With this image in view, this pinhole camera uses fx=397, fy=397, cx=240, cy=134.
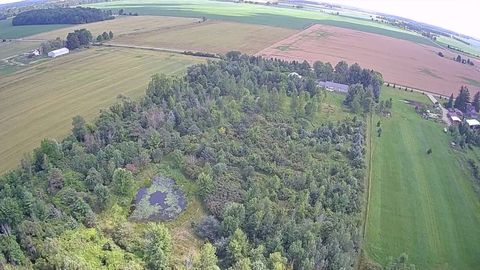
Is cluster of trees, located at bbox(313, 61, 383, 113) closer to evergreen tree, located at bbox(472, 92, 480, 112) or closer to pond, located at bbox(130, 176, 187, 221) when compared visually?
evergreen tree, located at bbox(472, 92, 480, 112)

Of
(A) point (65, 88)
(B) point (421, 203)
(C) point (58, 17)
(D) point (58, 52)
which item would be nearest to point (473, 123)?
(B) point (421, 203)

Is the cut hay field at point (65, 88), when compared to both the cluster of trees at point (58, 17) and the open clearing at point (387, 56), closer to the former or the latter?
the open clearing at point (387, 56)

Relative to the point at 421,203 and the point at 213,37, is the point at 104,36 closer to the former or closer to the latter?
the point at 213,37

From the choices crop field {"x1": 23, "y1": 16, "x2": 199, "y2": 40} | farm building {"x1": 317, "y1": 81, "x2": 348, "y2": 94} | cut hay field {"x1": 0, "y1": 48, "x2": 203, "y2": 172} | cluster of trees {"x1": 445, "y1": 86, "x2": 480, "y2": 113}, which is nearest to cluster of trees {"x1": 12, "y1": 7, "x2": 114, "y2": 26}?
crop field {"x1": 23, "y1": 16, "x2": 199, "y2": 40}

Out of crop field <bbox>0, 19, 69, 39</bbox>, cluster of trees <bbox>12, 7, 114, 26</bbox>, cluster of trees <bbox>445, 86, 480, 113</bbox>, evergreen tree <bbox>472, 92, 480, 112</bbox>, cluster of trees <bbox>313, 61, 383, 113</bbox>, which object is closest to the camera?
cluster of trees <bbox>313, 61, 383, 113</bbox>

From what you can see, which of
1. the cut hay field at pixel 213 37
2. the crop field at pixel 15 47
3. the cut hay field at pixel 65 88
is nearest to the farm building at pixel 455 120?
the cut hay field at pixel 213 37

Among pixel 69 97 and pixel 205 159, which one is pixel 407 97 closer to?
pixel 205 159
